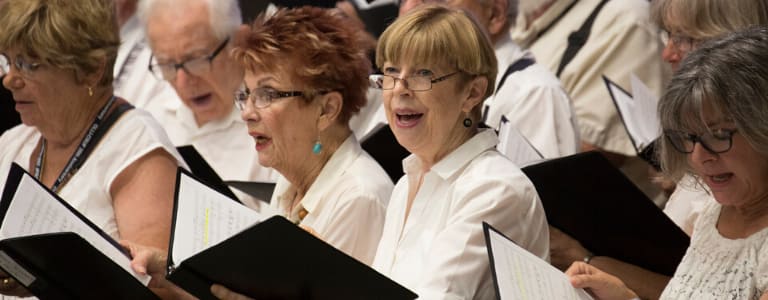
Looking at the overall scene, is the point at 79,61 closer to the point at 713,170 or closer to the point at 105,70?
the point at 105,70

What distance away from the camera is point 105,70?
3.93 meters

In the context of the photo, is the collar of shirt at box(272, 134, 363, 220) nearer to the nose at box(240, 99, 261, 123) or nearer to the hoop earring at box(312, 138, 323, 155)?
the hoop earring at box(312, 138, 323, 155)

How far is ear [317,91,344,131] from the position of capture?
12.1 ft

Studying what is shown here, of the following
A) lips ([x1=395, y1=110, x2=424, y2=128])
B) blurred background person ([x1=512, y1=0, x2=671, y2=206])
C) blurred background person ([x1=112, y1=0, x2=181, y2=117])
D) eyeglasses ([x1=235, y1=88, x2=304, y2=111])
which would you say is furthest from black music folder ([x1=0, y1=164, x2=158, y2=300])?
blurred background person ([x1=512, y1=0, x2=671, y2=206])

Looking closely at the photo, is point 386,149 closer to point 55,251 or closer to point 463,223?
point 463,223

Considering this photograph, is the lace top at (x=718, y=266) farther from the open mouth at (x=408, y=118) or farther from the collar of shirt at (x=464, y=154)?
the open mouth at (x=408, y=118)

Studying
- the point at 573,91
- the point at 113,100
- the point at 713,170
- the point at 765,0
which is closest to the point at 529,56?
the point at 573,91

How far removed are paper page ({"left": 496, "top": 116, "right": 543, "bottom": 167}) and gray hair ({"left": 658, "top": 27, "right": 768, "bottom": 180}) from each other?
0.88 metres

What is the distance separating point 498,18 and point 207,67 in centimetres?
119

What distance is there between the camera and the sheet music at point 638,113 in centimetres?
407

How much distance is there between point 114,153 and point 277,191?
52 centimetres

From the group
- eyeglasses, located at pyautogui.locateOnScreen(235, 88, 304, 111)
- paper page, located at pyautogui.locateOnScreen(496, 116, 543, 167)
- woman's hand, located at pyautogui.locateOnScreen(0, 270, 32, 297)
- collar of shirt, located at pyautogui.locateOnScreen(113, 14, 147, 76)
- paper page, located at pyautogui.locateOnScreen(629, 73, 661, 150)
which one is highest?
eyeglasses, located at pyautogui.locateOnScreen(235, 88, 304, 111)

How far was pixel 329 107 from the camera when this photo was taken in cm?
371

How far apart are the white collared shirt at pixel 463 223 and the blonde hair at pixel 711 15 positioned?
37.6 inches
